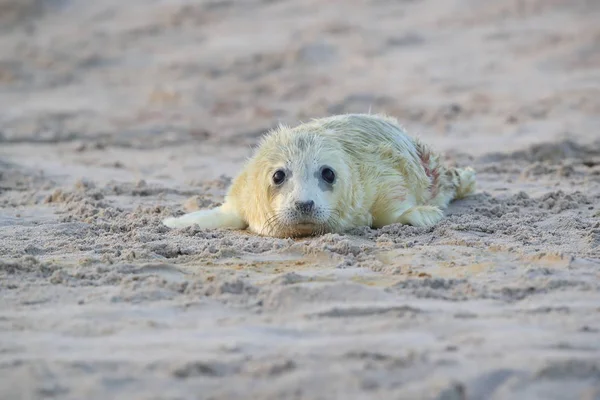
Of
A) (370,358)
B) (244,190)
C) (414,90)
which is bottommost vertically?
(370,358)

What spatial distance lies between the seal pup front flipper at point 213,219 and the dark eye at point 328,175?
736 millimetres

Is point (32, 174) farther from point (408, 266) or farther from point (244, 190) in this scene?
point (408, 266)

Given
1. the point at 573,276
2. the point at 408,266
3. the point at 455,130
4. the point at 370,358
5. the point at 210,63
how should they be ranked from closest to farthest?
the point at 370,358 < the point at 573,276 < the point at 408,266 < the point at 455,130 < the point at 210,63

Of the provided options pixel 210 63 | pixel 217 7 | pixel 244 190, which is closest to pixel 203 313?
pixel 244 190

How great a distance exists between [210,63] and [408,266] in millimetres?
8825

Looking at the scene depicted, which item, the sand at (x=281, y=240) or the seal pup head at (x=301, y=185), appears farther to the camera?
the seal pup head at (x=301, y=185)

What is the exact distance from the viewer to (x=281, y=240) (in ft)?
20.2

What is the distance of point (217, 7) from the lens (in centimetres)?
1539

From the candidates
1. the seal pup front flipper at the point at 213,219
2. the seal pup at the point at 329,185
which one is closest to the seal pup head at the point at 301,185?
the seal pup at the point at 329,185

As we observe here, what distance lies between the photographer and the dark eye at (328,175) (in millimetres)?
6496

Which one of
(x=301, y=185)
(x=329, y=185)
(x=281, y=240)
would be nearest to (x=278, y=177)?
(x=301, y=185)

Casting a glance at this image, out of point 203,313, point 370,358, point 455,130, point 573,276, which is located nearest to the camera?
point 370,358

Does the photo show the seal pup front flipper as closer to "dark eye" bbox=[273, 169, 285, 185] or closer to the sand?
the sand

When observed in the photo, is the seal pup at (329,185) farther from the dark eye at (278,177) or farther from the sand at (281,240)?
the sand at (281,240)
